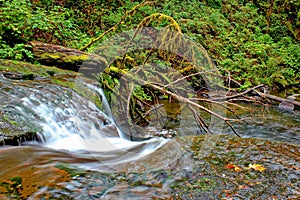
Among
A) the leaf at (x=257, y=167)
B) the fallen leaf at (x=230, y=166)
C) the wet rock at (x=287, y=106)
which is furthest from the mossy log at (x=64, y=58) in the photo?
the wet rock at (x=287, y=106)

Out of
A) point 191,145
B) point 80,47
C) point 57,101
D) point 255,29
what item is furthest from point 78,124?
point 255,29

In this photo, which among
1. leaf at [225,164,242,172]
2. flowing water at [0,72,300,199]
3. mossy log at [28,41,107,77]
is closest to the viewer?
flowing water at [0,72,300,199]

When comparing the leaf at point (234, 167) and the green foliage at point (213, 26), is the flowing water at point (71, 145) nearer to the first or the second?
the leaf at point (234, 167)

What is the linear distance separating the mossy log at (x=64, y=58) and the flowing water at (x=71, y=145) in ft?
2.64

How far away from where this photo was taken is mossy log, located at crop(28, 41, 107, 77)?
6.02 meters

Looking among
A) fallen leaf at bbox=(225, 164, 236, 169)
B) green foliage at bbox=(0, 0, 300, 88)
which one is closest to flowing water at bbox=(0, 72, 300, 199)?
fallen leaf at bbox=(225, 164, 236, 169)

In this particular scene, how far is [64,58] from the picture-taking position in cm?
633

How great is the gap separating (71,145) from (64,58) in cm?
318

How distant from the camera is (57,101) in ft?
14.4

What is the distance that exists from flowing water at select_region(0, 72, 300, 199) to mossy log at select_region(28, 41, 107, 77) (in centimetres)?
80

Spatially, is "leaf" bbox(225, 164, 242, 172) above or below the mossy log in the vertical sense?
below

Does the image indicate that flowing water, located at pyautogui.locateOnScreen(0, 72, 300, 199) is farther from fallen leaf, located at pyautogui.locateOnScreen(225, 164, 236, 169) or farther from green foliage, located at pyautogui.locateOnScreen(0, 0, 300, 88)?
green foliage, located at pyautogui.locateOnScreen(0, 0, 300, 88)

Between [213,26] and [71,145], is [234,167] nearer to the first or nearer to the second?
[71,145]

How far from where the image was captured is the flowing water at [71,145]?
2.38m
